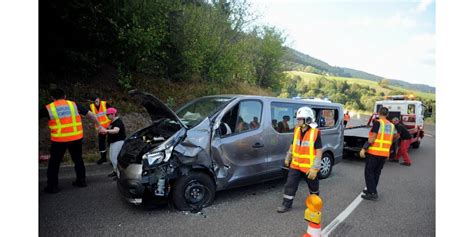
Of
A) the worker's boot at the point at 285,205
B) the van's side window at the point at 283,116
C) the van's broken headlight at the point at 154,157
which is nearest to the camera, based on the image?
the van's broken headlight at the point at 154,157

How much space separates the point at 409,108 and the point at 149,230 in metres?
11.2

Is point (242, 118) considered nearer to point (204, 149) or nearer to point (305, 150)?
point (204, 149)

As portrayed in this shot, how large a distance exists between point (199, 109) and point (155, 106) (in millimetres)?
812

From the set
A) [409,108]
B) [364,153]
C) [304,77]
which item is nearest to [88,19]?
[364,153]

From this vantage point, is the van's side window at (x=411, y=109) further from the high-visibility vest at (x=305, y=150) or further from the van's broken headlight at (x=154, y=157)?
the van's broken headlight at (x=154, y=157)

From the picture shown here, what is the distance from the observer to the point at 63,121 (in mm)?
Answer: 4539

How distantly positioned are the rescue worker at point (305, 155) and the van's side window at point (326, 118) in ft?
6.87

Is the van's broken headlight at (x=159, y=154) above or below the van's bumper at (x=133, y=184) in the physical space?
above

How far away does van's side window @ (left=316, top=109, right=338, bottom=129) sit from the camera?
605cm

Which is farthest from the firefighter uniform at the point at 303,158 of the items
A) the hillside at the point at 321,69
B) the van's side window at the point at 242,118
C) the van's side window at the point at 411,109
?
the van's side window at the point at 411,109

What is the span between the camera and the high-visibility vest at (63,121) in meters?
4.46

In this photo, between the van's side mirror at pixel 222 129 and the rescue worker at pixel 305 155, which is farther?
the van's side mirror at pixel 222 129

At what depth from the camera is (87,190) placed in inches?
187

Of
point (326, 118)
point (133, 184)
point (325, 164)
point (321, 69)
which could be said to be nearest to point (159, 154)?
point (133, 184)
